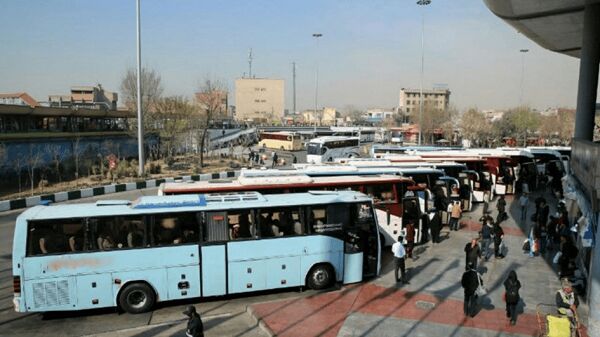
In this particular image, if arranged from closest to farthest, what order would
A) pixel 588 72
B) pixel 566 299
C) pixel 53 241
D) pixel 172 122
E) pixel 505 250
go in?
pixel 566 299
pixel 53 241
pixel 505 250
pixel 588 72
pixel 172 122

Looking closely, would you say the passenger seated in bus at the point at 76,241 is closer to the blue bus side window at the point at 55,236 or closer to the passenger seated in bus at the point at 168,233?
the blue bus side window at the point at 55,236

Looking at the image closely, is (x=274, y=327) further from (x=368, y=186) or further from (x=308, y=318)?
(x=368, y=186)

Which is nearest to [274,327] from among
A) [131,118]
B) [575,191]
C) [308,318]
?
[308,318]

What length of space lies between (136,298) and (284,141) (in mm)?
49264

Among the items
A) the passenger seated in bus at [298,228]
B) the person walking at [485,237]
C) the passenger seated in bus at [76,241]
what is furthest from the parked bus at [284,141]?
the passenger seated in bus at [76,241]

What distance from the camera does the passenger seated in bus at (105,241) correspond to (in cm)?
995

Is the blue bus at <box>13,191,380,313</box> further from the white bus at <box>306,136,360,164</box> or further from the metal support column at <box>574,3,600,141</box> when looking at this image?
the white bus at <box>306,136,360,164</box>

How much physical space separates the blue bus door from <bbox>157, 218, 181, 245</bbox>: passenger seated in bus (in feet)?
1.95

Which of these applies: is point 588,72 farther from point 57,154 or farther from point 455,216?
point 57,154

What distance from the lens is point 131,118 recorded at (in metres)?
45.1

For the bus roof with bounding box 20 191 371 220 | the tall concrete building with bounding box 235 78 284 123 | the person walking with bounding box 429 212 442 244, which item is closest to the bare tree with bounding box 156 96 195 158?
the person walking with bounding box 429 212 442 244

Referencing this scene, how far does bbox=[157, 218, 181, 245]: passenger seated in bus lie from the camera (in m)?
10.3

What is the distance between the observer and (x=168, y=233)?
34.1 feet

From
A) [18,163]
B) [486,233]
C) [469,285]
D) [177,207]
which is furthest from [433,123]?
[177,207]
